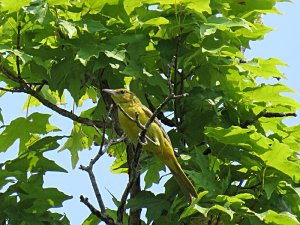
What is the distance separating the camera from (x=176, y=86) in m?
5.43

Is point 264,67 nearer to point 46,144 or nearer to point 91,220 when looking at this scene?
point 46,144

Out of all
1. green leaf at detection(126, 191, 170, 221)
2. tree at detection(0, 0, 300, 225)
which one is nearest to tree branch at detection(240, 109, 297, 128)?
tree at detection(0, 0, 300, 225)

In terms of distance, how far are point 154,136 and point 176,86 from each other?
36 cm

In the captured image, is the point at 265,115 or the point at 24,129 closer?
the point at 265,115

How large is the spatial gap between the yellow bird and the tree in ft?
0.25

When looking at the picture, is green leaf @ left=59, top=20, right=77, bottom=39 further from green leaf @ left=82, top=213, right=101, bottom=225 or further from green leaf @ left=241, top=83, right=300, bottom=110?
green leaf @ left=82, top=213, right=101, bottom=225

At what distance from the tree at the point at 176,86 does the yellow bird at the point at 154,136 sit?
8 centimetres

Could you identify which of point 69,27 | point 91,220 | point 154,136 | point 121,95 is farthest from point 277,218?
point 69,27

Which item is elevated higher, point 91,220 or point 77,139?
point 77,139

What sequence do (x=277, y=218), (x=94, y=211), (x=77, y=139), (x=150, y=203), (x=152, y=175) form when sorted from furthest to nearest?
(x=77, y=139)
(x=152, y=175)
(x=150, y=203)
(x=277, y=218)
(x=94, y=211)

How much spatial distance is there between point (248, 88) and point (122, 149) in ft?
4.10

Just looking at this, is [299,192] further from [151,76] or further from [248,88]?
[151,76]

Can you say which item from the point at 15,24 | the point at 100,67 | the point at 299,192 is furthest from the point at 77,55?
the point at 299,192

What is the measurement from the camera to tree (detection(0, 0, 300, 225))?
515 cm
